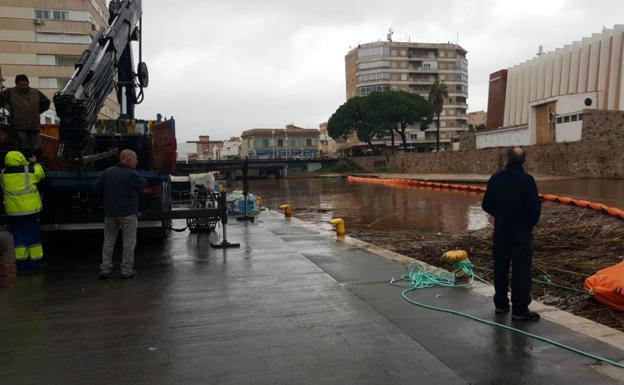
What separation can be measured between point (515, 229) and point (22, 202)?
6.58 meters

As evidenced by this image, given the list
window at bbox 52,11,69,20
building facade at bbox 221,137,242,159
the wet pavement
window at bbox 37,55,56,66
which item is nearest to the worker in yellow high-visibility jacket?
the wet pavement

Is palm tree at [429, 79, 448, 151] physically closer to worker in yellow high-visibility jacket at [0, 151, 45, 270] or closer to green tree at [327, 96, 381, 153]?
green tree at [327, 96, 381, 153]

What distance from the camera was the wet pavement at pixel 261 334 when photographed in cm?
379

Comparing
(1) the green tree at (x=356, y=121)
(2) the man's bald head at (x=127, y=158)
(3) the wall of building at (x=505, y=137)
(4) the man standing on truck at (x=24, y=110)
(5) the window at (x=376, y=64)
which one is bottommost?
(2) the man's bald head at (x=127, y=158)

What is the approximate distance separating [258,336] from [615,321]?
3.46 meters

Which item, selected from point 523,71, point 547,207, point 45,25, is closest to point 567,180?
point 547,207

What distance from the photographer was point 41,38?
59219 millimetres

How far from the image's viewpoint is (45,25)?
5903 centimetres

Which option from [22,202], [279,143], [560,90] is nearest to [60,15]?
[279,143]

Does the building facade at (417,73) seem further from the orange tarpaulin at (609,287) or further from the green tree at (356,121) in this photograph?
the orange tarpaulin at (609,287)

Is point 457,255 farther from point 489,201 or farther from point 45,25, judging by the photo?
point 45,25

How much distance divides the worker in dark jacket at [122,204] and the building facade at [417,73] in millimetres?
93853

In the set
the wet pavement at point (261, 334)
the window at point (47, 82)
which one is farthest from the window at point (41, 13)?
the wet pavement at point (261, 334)

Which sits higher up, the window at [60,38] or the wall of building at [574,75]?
the window at [60,38]
